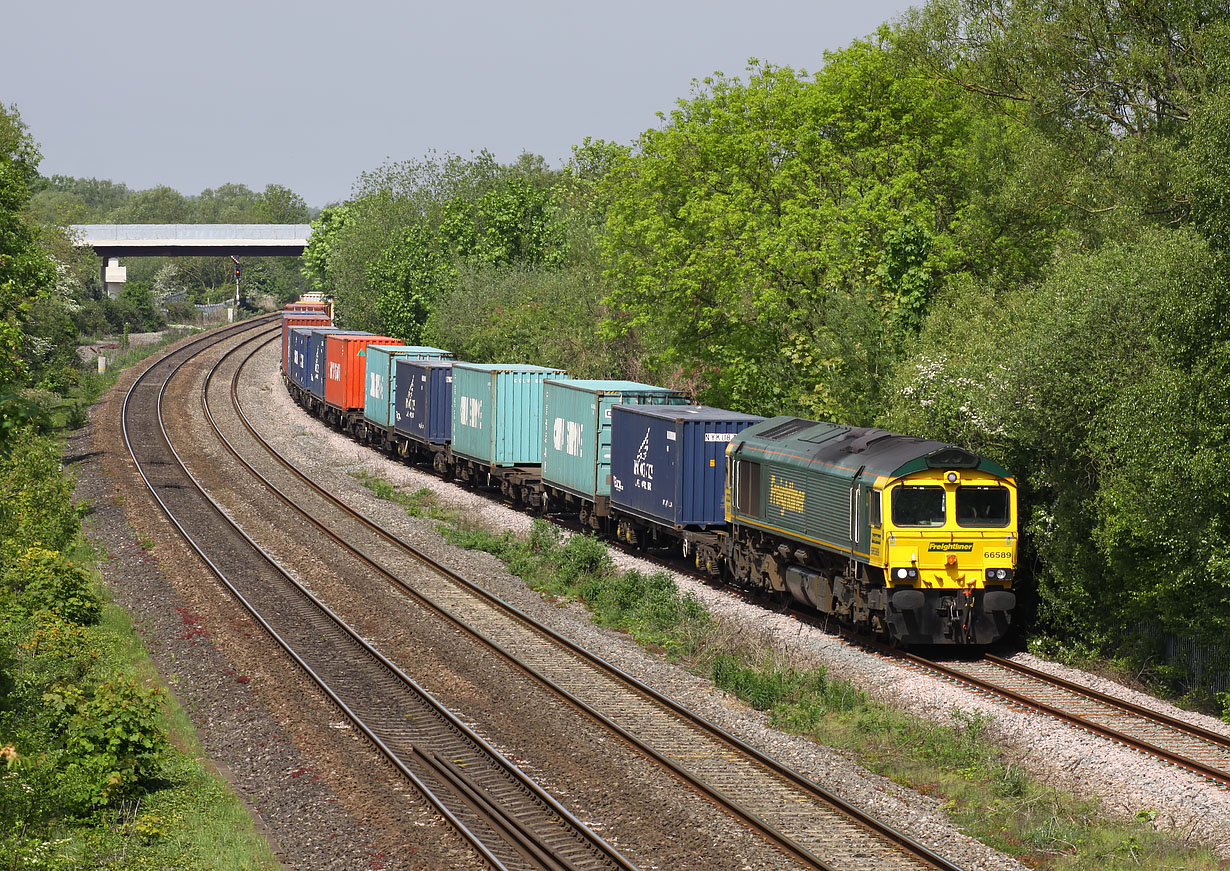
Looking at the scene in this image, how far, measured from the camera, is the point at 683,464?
27.1m

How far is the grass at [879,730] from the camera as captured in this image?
1338 cm

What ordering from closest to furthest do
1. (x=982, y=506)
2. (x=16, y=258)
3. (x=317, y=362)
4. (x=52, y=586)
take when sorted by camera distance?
(x=982, y=506) < (x=52, y=586) < (x=16, y=258) < (x=317, y=362)

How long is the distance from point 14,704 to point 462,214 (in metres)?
58.0

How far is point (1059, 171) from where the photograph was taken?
28.8 meters

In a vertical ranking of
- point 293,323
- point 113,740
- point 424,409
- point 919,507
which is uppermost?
point 293,323

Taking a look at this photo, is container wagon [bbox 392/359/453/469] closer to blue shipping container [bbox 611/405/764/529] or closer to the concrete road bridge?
blue shipping container [bbox 611/405/764/529]

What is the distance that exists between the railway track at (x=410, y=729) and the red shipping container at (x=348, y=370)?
1776 cm

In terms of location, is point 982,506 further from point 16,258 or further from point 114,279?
point 114,279

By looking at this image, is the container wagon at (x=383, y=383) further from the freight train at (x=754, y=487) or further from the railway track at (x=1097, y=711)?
the railway track at (x=1097, y=711)

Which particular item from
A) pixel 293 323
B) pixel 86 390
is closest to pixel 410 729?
pixel 86 390

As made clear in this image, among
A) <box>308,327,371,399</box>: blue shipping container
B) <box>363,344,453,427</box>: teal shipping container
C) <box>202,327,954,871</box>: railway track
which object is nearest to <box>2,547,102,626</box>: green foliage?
<box>202,327,954,871</box>: railway track

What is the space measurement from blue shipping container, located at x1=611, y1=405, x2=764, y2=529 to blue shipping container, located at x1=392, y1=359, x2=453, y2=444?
44.4 ft

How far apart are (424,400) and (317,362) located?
1695 cm

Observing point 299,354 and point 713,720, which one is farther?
point 299,354
